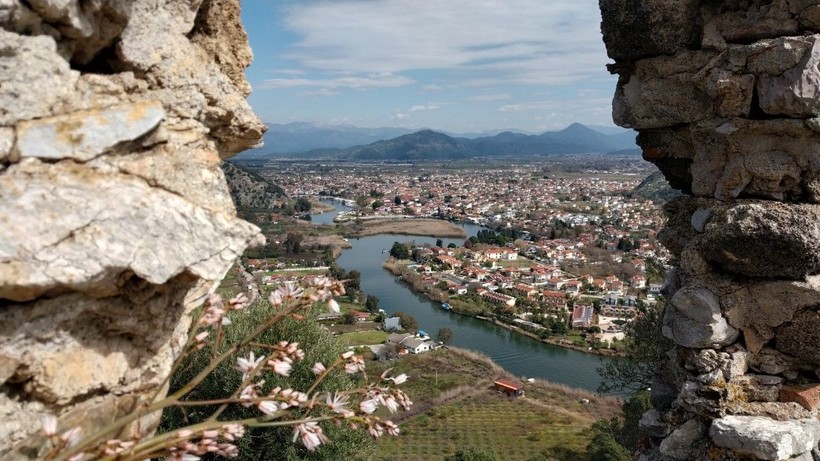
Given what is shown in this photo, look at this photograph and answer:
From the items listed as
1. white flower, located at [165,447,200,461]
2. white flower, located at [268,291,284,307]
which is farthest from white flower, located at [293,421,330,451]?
white flower, located at [268,291,284,307]

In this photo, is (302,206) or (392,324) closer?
(392,324)

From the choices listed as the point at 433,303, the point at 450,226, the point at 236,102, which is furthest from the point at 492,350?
the point at 450,226

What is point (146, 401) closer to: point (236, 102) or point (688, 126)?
point (236, 102)

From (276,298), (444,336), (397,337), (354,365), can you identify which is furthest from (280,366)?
(444,336)

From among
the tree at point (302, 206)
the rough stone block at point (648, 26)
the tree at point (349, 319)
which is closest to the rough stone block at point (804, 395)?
the rough stone block at point (648, 26)

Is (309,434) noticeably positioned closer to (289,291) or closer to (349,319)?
(289,291)

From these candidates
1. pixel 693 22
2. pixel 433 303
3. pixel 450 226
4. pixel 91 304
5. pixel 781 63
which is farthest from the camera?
pixel 450 226
